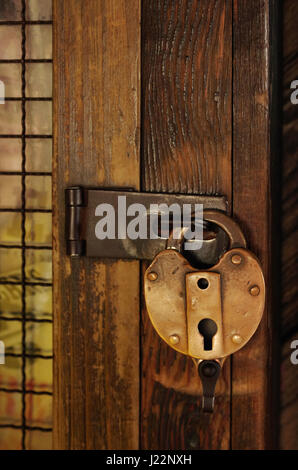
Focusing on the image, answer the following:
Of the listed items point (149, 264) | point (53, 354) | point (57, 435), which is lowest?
point (57, 435)

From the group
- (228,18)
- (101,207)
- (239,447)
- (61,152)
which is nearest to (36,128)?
(61,152)

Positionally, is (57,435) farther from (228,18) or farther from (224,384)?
(228,18)

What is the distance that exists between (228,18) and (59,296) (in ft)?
1.48

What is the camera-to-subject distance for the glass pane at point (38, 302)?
74 cm

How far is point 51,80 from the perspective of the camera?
72 centimetres

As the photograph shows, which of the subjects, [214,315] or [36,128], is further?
[36,128]

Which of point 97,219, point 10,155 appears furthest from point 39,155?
point 97,219

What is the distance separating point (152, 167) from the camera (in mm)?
669

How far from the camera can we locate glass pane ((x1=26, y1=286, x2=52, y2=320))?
0.74 m

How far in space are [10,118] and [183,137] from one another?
0.27 meters

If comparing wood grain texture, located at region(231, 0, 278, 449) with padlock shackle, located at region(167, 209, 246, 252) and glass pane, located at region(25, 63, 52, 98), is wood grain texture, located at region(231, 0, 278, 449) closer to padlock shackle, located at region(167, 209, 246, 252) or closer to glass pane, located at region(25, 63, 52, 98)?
padlock shackle, located at region(167, 209, 246, 252)

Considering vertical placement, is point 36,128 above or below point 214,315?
above

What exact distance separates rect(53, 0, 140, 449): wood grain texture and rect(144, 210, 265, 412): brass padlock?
6cm

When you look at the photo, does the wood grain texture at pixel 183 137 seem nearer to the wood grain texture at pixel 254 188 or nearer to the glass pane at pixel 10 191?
the wood grain texture at pixel 254 188
